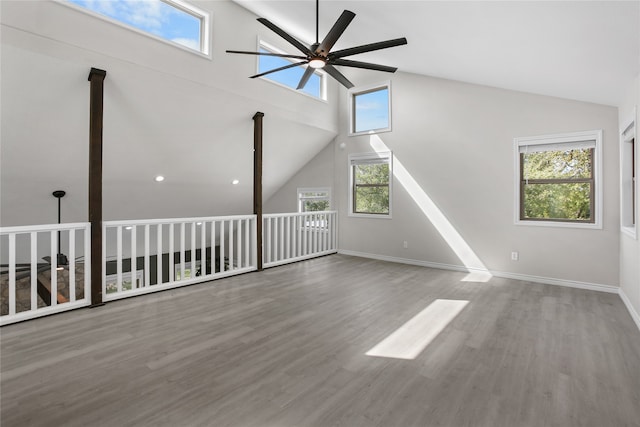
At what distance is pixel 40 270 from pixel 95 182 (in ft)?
6.69

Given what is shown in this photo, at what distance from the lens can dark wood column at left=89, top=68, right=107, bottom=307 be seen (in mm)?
3371

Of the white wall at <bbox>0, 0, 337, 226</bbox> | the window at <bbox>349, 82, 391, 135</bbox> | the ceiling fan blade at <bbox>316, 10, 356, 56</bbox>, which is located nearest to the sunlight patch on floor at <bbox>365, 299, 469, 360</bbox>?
the ceiling fan blade at <bbox>316, 10, 356, 56</bbox>

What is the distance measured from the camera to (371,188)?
644 cm

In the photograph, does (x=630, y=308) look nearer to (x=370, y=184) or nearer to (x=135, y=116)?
(x=370, y=184)

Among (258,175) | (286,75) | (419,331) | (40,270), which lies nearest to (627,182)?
(419,331)

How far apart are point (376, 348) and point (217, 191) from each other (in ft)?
16.1

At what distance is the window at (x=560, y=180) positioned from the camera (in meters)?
4.23

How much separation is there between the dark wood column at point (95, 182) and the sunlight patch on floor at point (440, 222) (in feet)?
14.5

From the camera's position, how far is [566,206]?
4.49m

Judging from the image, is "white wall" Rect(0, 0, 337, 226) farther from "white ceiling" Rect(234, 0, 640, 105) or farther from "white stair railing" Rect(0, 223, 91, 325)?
"white ceiling" Rect(234, 0, 640, 105)

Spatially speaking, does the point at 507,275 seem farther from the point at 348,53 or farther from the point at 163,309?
the point at 163,309

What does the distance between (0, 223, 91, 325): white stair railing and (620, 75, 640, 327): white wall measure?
5445mm

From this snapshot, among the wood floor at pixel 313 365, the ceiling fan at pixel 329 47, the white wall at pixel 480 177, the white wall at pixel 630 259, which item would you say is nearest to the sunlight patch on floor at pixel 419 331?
the wood floor at pixel 313 365

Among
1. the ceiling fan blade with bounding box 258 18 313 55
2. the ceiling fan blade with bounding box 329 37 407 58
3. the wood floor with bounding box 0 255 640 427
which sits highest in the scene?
the ceiling fan blade with bounding box 258 18 313 55
